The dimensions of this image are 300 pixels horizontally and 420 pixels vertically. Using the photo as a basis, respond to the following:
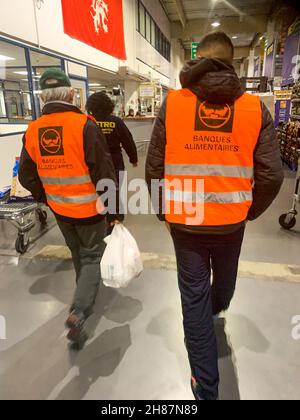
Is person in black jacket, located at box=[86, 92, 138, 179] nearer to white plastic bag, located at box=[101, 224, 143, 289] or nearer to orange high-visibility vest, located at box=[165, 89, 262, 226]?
white plastic bag, located at box=[101, 224, 143, 289]

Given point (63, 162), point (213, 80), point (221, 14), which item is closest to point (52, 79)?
point (63, 162)

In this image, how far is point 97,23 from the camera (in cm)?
733

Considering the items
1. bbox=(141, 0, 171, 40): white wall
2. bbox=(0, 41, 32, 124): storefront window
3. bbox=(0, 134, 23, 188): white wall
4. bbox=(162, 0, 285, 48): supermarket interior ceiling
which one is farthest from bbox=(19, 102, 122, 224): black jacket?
bbox=(162, 0, 285, 48): supermarket interior ceiling

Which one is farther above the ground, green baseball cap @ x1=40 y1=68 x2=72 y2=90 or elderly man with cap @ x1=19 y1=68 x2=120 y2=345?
green baseball cap @ x1=40 y1=68 x2=72 y2=90

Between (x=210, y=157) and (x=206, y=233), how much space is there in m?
0.35

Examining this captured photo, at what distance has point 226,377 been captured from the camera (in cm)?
167

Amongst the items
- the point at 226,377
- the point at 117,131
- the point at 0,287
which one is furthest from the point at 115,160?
the point at 226,377

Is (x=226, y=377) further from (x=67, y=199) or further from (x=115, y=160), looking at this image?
(x=115, y=160)

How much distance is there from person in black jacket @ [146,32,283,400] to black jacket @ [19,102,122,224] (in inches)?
14.8

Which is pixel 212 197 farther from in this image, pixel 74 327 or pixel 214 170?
pixel 74 327

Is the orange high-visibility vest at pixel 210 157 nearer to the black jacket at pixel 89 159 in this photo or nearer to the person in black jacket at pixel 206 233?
the person in black jacket at pixel 206 233

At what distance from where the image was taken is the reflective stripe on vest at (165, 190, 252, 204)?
1.35 metres

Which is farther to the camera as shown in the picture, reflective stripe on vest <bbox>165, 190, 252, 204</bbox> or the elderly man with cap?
the elderly man with cap

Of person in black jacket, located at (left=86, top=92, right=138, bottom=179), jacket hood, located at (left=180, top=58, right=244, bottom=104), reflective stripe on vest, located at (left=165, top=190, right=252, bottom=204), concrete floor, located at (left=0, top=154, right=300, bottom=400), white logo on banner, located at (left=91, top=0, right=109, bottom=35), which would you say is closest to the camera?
jacket hood, located at (left=180, top=58, right=244, bottom=104)
